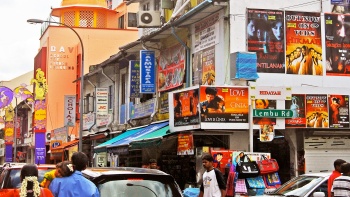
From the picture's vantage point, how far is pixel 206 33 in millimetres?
20984

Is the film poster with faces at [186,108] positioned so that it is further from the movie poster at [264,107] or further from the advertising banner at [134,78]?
the advertising banner at [134,78]

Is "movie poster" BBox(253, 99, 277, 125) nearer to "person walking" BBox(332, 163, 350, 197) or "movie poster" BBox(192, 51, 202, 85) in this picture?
"movie poster" BBox(192, 51, 202, 85)

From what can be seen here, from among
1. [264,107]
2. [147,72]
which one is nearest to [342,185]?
[264,107]

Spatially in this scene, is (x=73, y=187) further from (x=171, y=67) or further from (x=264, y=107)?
(x=171, y=67)

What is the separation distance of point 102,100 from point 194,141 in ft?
36.5

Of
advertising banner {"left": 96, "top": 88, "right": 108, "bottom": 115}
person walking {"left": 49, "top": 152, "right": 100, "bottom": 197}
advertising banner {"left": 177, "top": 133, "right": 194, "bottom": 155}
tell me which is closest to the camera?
person walking {"left": 49, "top": 152, "right": 100, "bottom": 197}

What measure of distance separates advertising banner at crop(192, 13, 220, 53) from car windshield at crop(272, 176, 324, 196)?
24.1ft

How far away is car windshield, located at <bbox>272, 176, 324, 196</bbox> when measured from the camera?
42.2ft

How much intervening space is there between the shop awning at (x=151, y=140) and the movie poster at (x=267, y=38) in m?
3.52

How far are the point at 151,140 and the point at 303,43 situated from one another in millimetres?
5417

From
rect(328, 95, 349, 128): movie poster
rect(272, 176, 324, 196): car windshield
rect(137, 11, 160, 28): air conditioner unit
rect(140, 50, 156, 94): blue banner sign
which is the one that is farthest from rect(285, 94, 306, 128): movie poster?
rect(137, 11, 160, 28): air conditioner unit

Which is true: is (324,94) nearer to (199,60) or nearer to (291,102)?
(291,102)

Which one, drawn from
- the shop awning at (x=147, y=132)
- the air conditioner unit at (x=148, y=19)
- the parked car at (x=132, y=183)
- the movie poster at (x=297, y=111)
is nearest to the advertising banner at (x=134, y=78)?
the air conditioner unit at (x=148, y=19)

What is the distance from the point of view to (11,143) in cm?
5303
